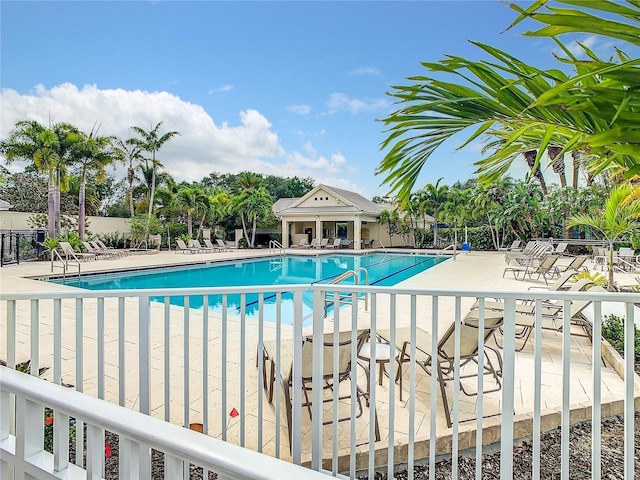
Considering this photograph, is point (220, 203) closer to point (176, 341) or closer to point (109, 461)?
point (176, 341)

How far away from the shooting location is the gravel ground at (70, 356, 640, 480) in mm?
2256

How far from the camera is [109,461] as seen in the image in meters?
2.26

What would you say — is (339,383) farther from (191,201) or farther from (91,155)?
(191,201)

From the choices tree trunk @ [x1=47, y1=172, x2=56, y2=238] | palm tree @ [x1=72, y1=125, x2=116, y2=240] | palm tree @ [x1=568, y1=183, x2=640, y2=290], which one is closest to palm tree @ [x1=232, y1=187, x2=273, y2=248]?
palm tree @ [x1=72, y1=125, x2=116, y2=240]

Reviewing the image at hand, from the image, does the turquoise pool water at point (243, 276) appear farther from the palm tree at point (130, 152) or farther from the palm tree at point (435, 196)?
the palm tree at point (130, 152)

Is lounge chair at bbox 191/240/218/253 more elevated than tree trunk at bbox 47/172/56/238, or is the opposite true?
tree trunk at bbox 47/172/56/238

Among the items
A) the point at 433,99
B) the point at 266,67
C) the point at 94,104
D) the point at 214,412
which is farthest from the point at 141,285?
the point at 94,104

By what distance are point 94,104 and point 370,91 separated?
15.4 meters

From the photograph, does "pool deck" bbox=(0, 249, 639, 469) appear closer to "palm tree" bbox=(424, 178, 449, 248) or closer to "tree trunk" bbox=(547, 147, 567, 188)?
"tree trunk" bbox=(547, 147, 567, 188)

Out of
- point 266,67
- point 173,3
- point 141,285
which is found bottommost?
point 141,285

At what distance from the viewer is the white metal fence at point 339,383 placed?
176cm

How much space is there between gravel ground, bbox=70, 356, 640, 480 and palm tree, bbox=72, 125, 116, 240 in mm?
19199

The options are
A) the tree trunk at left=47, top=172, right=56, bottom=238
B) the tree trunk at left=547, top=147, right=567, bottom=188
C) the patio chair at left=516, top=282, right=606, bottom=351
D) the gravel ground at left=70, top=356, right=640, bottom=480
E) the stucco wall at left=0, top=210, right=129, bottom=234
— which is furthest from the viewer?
the stucco wall at left=0, top=210, right=129, bottom=234

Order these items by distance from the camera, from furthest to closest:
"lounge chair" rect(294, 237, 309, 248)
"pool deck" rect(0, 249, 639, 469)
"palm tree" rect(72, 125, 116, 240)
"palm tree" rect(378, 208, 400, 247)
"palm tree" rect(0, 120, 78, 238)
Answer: "lounge chair" rect(294, 237, 309, 248) < "palm tree" rect(378, 208, 400, 247) < "palm tree" rect(72, 125, 116, 240) < "palm tree" rect(0, 120, 78, 238) < "pool deck" rect(0, 249, 639, 469)
